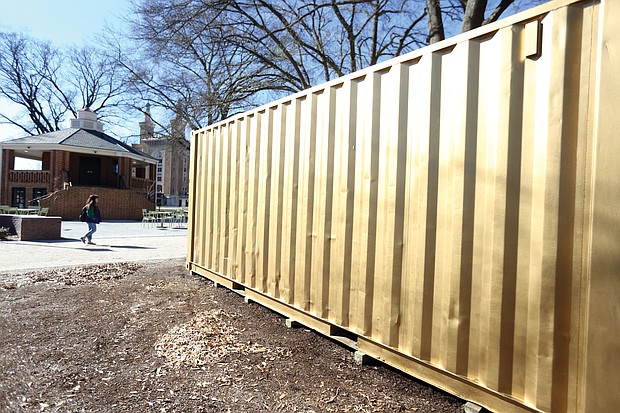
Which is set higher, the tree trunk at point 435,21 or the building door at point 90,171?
the tree trunk at point 435,21

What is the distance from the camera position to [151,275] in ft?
25.5

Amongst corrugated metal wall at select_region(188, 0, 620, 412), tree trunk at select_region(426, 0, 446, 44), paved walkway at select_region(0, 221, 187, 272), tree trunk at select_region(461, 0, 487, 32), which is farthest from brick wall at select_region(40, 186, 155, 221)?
corrugated metal wall at select_region(188, 0, 620, 412)

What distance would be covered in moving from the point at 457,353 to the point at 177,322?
10.6 ft

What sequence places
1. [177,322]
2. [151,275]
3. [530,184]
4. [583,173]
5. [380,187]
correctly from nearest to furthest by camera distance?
[583,173] → [530,184] → [380,187] → [177,322] → [151,275]

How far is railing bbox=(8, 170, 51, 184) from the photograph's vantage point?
28156 mm

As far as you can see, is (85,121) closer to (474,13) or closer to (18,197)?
(18,197)

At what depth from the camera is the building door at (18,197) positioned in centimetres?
2836

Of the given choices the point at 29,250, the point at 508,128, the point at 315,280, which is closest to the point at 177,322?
the point at 315,280

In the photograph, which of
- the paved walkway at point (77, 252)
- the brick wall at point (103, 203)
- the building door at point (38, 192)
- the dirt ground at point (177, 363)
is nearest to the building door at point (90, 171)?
the building door at point (38, 192)

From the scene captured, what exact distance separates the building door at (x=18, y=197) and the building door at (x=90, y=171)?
356 cm

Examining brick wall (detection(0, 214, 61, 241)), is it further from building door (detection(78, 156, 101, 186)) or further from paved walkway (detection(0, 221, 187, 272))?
building door (detection(78, 156, 101, 186))

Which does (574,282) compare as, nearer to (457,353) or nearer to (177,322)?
(457,353)

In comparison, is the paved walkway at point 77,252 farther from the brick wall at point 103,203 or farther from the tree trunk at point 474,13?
the brick wall at point 103,203

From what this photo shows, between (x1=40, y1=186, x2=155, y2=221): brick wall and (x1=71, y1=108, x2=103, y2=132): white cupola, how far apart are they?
9.17 meters
